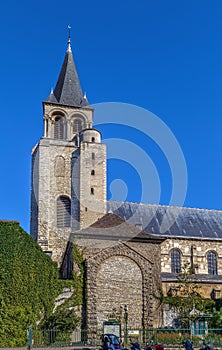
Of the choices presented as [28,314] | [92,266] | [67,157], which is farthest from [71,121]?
[28,314]

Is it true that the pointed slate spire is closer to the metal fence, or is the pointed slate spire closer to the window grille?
the window grille

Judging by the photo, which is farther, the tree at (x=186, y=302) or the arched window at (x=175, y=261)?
the arched window at (x=175, y=261)

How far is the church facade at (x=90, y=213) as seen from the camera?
3678 centimetres

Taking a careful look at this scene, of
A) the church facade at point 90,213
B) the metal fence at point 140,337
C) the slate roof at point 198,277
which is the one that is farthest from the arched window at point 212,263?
the metal fence at point 140,337

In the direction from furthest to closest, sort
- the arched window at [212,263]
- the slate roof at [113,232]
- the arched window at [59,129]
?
the arched window at [59,129] → the arched window at [212,263] → the slate roof at [113,232]

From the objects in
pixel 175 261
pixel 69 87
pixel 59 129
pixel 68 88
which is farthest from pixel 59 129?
pixel 175 261

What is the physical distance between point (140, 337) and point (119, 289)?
15.3 ft

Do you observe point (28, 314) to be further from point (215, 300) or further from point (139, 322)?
point (215, 300)

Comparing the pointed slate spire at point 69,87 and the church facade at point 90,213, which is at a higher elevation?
the pointed slate spire at point 69,87

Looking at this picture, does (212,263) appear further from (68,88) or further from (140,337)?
(68,88)

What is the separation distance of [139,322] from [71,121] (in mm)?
24522

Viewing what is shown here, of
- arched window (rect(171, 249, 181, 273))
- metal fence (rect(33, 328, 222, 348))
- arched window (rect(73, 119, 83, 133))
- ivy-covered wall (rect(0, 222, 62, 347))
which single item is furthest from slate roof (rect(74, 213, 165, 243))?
arched window (rect(73, 119, 83, 133))

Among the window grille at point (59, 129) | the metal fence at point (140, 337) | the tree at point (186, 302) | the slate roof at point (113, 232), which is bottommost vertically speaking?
the metal fence at point (140, 337)

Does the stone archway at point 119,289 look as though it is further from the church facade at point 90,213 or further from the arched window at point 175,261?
the arched window at point 175,261
